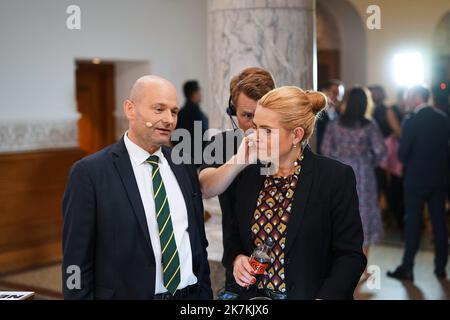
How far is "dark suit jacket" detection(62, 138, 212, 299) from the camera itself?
2.47m

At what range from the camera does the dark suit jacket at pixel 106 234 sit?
97.2 inches

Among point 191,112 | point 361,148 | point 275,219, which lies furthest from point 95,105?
point 275,219

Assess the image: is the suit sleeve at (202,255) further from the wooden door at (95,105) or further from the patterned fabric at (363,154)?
the wooden door at (95,105)

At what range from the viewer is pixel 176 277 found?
257cm

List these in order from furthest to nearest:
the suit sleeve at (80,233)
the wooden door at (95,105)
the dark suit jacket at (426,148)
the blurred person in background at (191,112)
Result: the wooden door at (95,105) < the blurred person in background at (191,112) < the dark suit jacket at (426,148) < the suit sleeve at (80,233)

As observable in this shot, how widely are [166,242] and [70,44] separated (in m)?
5.46

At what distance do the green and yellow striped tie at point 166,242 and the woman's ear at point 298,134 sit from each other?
509 millimetres

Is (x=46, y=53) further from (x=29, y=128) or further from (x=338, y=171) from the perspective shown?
A: (x=338, y=171)

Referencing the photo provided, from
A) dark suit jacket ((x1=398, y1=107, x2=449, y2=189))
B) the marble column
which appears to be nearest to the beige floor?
dark suit jacket ((x1=398, y1=107, x2=449, y2=189))

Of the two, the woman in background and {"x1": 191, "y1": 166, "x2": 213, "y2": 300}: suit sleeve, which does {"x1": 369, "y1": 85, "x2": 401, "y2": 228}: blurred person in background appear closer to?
the woman in background

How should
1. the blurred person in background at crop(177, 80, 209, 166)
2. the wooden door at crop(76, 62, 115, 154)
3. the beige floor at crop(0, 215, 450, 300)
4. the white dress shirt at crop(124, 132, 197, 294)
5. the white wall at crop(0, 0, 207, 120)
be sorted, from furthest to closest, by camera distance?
the wooden door at crop(76, 62, 115, 154)
the blurred person in background at crop(177, 80, 209, 166)
the white wall at crop(0, 0, 207, 120)
the beige floor at crop(0, 215, 450, 300)
the white dress shirt at crop(124, 132, 197, 294)

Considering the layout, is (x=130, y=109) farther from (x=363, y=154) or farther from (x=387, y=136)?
(x=387, y=136)

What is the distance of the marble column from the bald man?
1.55 metres

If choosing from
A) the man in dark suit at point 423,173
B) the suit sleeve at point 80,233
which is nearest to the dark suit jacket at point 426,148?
the man in dark suit at point 423,173
